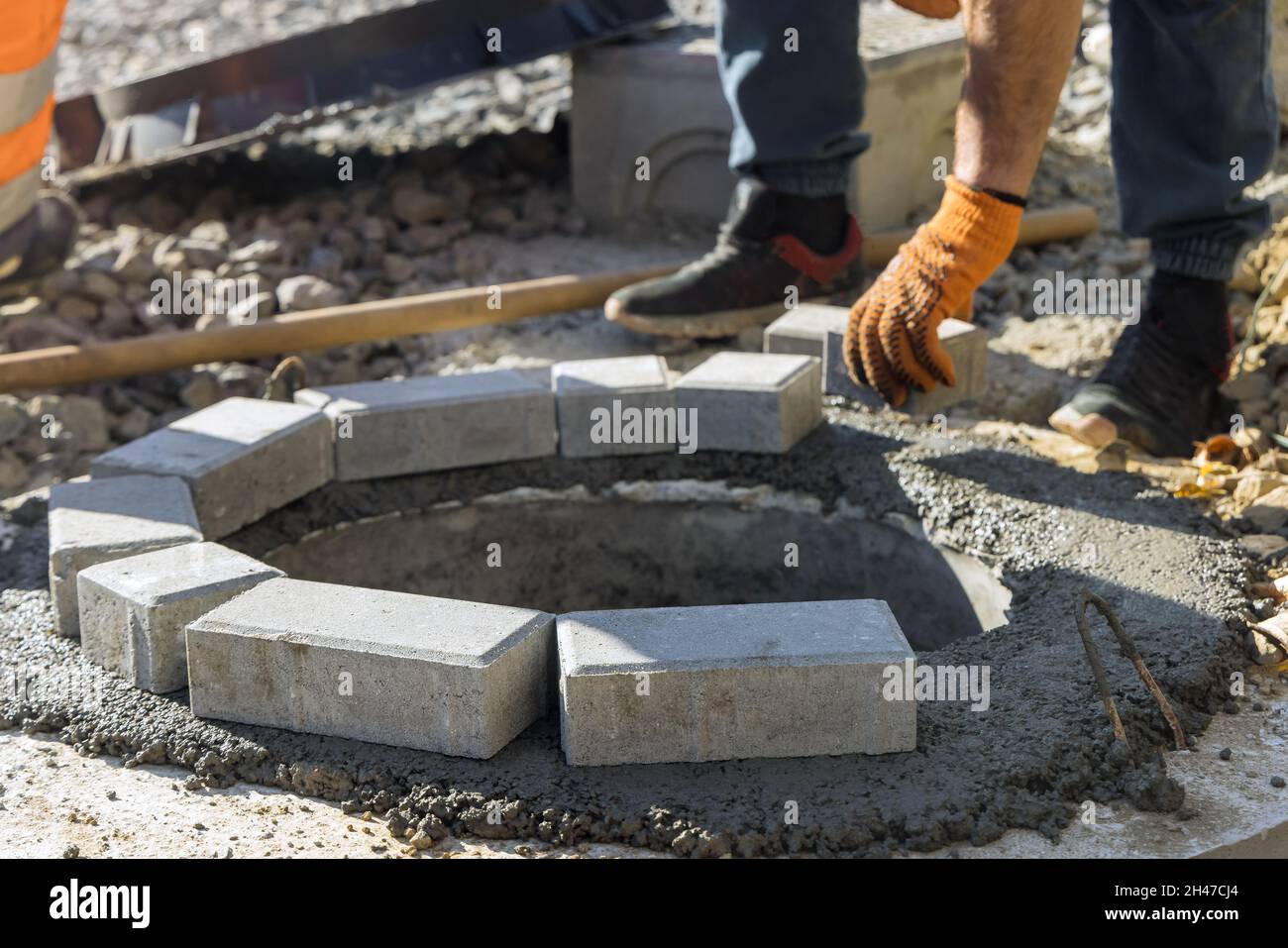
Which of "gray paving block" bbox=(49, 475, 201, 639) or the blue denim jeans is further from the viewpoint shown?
the blue denim jeans

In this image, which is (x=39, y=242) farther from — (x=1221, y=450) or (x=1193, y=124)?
(x=1221, y=450)

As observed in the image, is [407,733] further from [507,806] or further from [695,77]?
[695,77]

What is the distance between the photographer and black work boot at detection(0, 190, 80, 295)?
17.6ft

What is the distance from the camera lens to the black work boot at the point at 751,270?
16.1ft

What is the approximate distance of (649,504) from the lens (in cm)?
407

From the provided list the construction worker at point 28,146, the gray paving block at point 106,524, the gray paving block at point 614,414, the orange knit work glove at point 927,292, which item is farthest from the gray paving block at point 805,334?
the construction worker at point 28,146

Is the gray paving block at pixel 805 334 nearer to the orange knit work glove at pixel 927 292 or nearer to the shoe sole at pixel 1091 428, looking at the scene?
the orange knit work glove at pixel 927 292

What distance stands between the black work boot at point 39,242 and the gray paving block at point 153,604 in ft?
8.79

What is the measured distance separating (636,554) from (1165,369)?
156 cm

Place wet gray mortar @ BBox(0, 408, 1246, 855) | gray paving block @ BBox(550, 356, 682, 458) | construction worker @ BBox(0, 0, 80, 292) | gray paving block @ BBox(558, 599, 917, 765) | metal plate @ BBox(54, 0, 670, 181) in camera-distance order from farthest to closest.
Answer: metal plate @ BBox(54, 0, 670, 181)
construction worker @ BBox(0, 0, 80, 292)
gray paving block @ BBox(550, 356, 682, 458)
gray paving block @ BBox(558, 599, 917, 765)
wet gray mortar @ BBox(0, 408, 1246, 855)

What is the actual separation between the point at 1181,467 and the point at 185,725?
2711 millimetres

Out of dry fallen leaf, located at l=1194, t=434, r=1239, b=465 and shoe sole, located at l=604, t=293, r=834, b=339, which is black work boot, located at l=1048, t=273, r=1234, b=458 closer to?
dry fallen leaf, located at l=1194, t=434, r=1239, b=465

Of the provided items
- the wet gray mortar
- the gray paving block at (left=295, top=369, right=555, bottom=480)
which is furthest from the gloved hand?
the gray paving block at (left=295, top=369, right=555, bottom=480)

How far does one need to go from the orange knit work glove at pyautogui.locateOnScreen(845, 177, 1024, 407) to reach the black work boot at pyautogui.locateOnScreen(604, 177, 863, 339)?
2.71 feet
